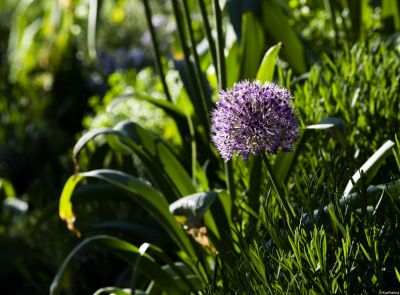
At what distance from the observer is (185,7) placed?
2609 mm

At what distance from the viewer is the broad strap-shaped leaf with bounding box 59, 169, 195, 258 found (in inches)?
94.0

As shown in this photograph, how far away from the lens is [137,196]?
2.45 m

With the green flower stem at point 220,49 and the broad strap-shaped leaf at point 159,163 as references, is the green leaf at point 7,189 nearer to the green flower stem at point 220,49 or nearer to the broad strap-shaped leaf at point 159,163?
the broad strap-shaped leaf at point 159,163

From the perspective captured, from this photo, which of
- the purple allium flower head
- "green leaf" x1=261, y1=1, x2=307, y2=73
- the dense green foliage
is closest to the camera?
the purple allium flower head

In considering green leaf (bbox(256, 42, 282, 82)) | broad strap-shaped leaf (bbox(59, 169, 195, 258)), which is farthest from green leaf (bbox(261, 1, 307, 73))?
broad strap-shaped leaf (bbox(59, 169, 195, 258))

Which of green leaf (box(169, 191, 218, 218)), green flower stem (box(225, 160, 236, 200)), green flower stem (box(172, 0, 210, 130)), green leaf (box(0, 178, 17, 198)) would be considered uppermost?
green flower stem (box(172, 0, 210, 130))

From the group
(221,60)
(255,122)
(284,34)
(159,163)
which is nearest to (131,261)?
(159,163)

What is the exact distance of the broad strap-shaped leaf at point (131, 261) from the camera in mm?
2365

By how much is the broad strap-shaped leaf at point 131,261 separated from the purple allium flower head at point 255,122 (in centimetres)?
88

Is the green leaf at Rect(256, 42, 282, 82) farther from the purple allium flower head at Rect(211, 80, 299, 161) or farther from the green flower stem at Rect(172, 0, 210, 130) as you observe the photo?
the purple allium flower head at Rect(211, 80, 299, 161)

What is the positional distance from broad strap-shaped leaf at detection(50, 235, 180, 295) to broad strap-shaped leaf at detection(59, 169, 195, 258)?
0.43ft

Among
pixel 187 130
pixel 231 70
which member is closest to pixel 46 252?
pixel 187 130

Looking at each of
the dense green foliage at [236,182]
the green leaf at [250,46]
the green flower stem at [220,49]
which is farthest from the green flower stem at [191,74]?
the green flower stem at [220,49]

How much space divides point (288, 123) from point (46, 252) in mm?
2389
